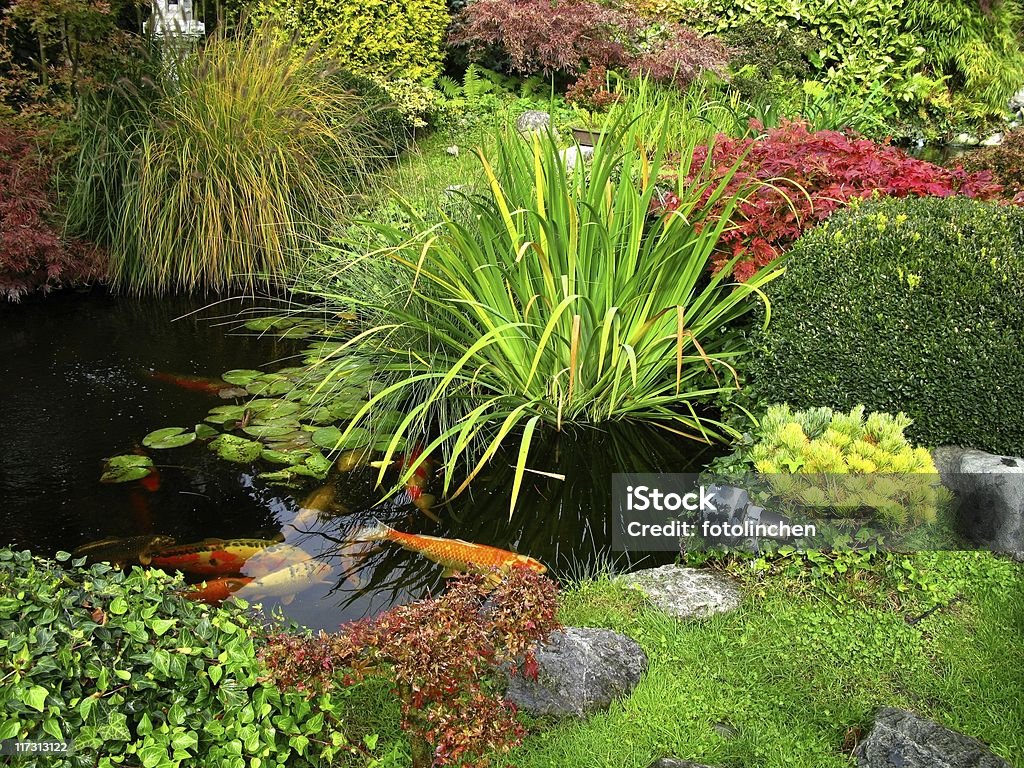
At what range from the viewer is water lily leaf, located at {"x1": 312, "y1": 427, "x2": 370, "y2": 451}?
13.2 ft

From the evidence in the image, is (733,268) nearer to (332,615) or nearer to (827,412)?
(827,412)

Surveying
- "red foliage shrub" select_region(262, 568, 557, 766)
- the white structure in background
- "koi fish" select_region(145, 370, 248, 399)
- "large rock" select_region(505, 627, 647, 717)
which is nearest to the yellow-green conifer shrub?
"large rock" select_region(505, 627, 647, 717)

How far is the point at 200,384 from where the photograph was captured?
469 centimetres

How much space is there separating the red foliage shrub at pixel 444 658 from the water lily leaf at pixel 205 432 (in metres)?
2.17

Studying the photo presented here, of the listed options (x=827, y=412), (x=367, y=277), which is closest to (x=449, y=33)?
(x=367, y=277)

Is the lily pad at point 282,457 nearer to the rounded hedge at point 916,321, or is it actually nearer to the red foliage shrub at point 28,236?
the rounded hedge at point 916,321

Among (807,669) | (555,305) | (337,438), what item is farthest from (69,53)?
(807,669)

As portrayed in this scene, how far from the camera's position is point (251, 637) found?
2.02 meters

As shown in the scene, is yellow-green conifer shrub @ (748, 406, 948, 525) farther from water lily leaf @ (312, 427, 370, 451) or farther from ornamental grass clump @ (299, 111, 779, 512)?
water lily leaf @ (312, 427, 370, 451)

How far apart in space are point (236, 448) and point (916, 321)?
2942mm

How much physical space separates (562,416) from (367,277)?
1357mm

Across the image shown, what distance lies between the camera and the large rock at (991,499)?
2939mm

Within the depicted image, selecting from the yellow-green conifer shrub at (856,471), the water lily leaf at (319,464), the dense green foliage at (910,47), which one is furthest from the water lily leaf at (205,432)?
the dense green foliage at (910,47)

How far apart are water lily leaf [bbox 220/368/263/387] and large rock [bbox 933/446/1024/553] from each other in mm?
3407
